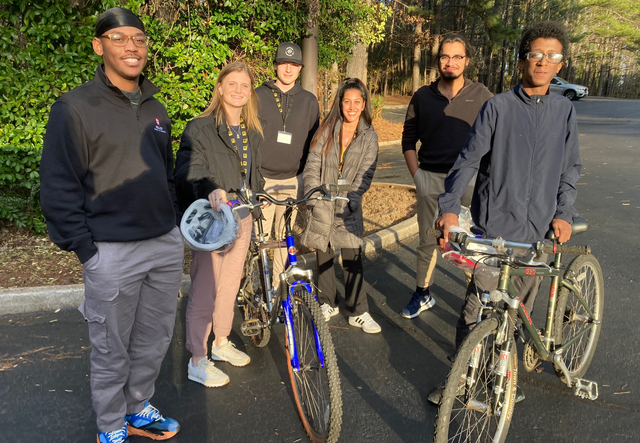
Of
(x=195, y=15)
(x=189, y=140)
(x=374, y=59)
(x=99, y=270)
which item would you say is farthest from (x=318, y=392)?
(x=374, y=59)

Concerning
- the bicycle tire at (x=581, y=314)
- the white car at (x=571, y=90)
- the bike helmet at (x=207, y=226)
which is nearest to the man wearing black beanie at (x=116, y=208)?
the bike helmet at (x=207, y=226)

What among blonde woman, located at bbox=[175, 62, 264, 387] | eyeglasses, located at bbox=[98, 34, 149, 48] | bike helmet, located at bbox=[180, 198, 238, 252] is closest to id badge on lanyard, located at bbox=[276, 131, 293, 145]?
blonde woman, located at bbox=[175, 62, 264, 387]

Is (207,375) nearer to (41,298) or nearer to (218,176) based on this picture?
(218,176)

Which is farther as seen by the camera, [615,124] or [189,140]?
[615,124]

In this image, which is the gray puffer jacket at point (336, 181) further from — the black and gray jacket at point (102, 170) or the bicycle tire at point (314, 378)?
the black and gray jacket at point (102, 170)

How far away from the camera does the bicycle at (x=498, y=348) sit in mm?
2367

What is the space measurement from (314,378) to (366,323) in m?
1.39

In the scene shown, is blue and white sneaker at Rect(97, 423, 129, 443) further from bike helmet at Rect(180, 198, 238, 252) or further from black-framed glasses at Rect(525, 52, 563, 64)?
black-framed glasses at Rect(525, 52, 563, 64)

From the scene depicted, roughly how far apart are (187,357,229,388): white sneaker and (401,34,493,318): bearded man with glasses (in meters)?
1.82

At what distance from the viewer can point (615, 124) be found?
19.5m

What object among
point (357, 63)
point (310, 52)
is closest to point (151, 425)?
point (310, 52)

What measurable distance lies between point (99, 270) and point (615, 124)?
858 inches

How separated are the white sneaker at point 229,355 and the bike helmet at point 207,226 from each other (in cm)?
123

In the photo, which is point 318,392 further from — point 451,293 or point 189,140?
point 451,293
